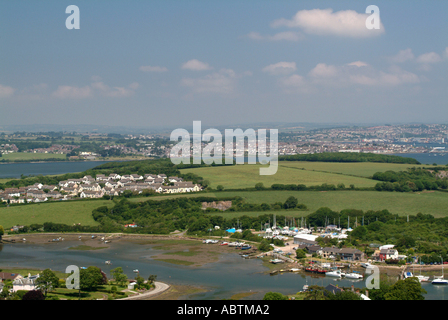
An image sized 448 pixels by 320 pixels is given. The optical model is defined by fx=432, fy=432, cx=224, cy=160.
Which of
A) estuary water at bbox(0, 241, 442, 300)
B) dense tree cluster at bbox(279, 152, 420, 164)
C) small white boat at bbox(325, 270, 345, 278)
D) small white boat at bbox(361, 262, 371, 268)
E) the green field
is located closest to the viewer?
estuary water at bbox(0, 241, 442, 300)

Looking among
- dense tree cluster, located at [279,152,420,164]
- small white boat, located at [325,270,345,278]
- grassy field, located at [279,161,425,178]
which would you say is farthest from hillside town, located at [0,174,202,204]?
dense tree cluster, located at [279,152,420,164]

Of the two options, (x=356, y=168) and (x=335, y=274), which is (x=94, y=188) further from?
(x=356, y=168)

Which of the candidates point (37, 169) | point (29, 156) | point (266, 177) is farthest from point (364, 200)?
point (29, 156)

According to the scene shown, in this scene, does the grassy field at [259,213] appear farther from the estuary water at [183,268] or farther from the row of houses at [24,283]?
the row of houses at [24,283]

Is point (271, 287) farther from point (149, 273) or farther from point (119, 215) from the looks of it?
point (119, 215)

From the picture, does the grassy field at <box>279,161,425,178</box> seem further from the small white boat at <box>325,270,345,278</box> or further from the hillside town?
the small white boat at <box>325,270,345,278</box>

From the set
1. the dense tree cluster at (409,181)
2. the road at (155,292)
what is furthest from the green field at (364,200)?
the road at (155,292)
